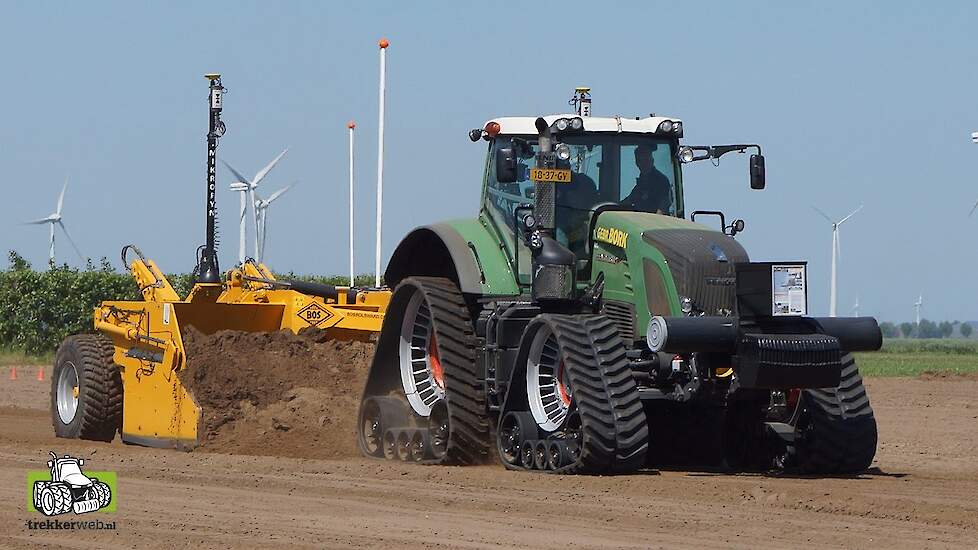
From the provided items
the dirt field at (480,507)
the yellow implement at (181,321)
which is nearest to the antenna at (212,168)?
the yellow implement at (181,321)

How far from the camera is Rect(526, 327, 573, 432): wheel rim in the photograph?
12.7 meters

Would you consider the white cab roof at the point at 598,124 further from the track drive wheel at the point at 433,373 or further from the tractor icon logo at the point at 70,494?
the tractor icon logo at the point at 70,494

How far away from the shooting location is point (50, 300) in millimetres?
35906

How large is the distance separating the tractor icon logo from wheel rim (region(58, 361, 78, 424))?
15.8 feet

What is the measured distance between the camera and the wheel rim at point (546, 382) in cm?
1266

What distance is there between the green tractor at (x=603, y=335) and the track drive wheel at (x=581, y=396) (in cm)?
1

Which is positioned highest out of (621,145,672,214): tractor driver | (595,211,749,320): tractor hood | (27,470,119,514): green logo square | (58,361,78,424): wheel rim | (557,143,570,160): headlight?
(557,143,570,160): headlight

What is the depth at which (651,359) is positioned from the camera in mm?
12430

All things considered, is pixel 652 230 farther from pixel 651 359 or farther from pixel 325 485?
pixel 325 485

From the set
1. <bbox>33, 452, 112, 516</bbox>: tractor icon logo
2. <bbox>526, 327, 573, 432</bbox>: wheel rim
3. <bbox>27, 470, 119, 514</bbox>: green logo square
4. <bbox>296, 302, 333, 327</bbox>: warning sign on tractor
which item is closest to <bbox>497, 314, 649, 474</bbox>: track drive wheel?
<bbox>526, 327, 573, 432</bbox>: wheel rim

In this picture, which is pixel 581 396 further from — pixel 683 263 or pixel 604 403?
pixel 683 263

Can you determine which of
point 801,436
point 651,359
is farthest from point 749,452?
point 651,359

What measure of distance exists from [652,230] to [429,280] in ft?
8.31

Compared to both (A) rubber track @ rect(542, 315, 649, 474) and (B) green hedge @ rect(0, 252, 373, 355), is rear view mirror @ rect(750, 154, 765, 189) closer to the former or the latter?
(A) rubber track @ rect(542, 315, 649, 474)
